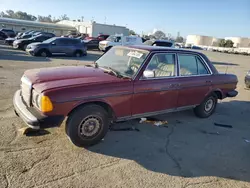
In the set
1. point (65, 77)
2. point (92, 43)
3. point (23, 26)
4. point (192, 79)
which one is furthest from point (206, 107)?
point (23, 26)

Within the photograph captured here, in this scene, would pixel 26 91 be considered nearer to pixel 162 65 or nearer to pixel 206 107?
pixel 162 65

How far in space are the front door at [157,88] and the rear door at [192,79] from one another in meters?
0.22

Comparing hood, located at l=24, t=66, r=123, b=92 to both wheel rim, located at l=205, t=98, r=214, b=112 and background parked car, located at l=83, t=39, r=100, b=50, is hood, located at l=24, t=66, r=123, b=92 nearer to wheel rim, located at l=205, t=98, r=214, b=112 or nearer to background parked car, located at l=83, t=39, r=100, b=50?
wheel rim, located at l=205, t=98, r=214, b=112

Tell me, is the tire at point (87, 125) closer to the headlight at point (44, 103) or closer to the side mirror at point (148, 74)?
the headlight at point (44, 103)

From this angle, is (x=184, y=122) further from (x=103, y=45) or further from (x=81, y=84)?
(x=103, y=45)

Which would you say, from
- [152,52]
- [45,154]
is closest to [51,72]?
[45,154]

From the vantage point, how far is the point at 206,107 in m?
5.88

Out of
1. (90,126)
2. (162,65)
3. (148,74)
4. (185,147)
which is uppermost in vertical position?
(162,65)

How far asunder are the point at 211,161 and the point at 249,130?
2.19 metres

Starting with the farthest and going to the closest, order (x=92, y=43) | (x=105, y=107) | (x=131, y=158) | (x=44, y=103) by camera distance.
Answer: (x=92, y=43)
(x=105, y=107)
(x=131, y=158)
(x=44, y=103)

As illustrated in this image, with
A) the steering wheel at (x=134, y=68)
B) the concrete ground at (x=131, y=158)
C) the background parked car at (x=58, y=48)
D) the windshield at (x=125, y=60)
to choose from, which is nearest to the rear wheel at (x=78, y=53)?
the background parked car at (x=58, y=48)

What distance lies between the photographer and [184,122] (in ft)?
17.9

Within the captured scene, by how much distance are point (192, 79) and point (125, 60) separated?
167cm

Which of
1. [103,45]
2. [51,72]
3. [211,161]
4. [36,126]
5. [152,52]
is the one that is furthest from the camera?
[103,45]
